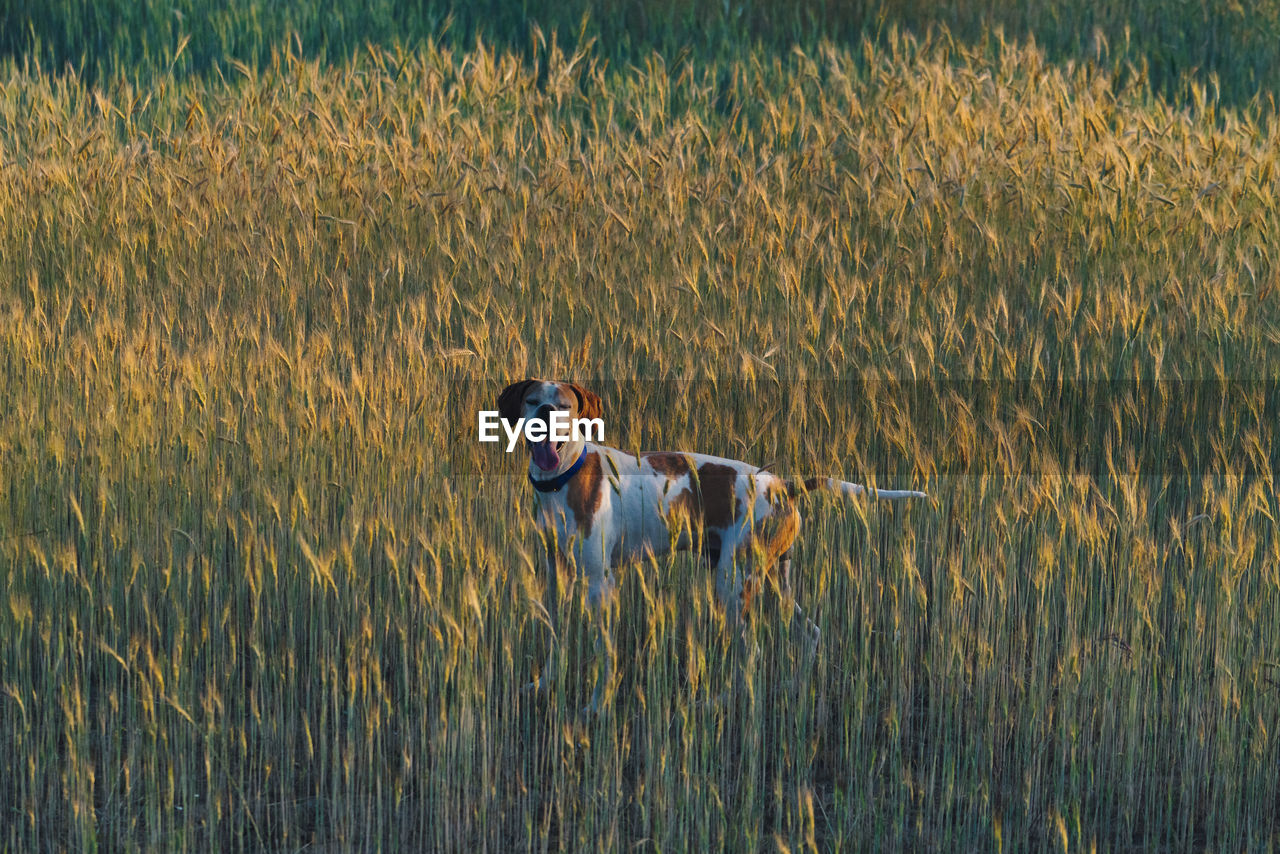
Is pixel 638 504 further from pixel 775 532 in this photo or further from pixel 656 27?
pixel 656 27

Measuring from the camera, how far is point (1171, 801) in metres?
2.34

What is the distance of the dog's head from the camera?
2.57 m

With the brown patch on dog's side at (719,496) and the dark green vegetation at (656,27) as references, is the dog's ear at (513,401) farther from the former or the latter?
the dark green vegetation at (656,27)

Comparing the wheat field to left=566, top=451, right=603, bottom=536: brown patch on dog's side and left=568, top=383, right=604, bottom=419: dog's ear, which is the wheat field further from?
left=568, top=383, right=604, bottom=419: dog's ear

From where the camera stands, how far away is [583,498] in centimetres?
261

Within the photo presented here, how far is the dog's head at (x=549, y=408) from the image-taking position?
101 inches

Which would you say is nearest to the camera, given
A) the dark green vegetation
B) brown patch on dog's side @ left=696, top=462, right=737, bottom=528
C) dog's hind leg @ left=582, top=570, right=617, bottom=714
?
dog's hind leg @ left=582, top=570, right=617, bottom=714

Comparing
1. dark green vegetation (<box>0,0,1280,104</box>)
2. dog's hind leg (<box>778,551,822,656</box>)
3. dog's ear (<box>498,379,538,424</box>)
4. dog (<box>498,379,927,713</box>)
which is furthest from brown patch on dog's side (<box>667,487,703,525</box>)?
dark green vegetation (<box>0,0,1280,104</box>)

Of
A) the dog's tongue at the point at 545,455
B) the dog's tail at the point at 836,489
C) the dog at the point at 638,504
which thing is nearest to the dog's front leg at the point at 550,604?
the dog at the point at 638,504

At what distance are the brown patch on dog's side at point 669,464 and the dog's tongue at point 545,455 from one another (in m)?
0.21

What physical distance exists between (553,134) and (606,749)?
372 cm

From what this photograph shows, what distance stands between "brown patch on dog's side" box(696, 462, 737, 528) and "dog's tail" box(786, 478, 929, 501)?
12cm

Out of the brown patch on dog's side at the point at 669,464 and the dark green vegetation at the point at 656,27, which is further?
the dark green vegetation at the point at 656,27

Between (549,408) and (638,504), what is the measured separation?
0.92 feet
